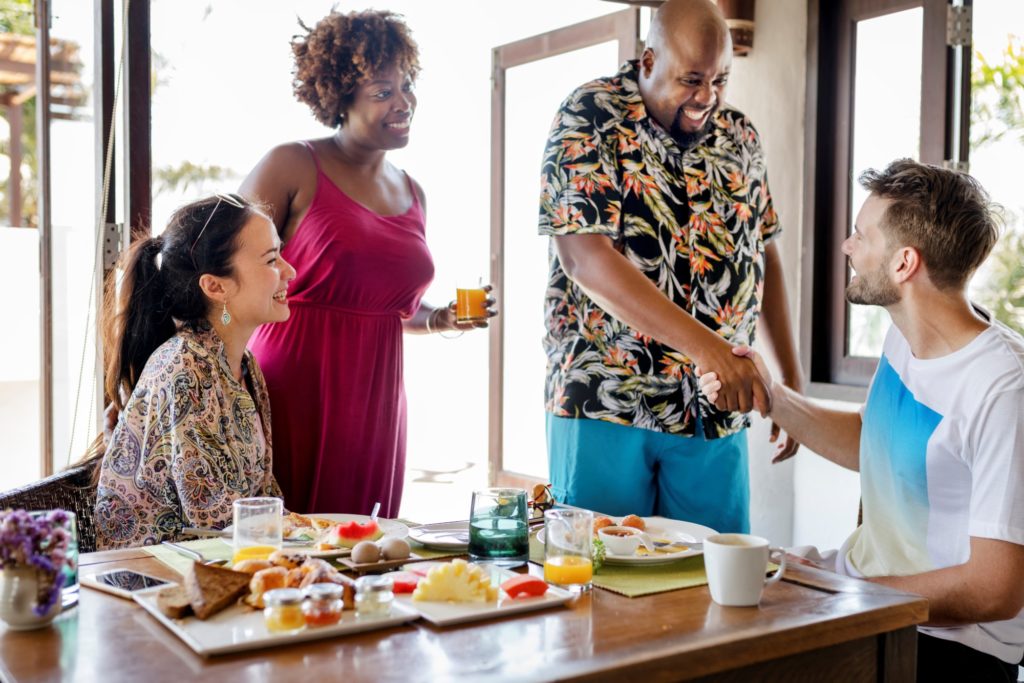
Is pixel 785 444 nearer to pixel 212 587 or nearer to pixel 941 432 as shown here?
pixel 941 432

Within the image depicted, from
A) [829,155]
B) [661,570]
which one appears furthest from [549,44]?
[661,570]

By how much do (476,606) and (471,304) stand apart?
1329 mm

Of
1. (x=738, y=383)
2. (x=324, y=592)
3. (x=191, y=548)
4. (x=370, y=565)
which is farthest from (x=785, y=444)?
(x=324, y=592)

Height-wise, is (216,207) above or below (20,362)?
above

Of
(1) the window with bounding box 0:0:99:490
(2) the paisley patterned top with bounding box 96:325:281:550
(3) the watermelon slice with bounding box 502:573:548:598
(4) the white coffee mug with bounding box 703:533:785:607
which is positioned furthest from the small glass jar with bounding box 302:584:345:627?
(1) the window with bounding box 0:0:99:490

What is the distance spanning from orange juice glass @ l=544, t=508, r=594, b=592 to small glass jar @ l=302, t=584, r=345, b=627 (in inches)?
12.2

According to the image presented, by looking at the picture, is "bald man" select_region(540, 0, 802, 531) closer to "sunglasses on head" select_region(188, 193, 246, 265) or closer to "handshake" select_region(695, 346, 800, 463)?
"handshake" select_region(695, 346, 800, 463)

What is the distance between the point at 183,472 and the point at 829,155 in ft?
8.73

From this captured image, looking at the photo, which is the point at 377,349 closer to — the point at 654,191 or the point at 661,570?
the point at 654,191

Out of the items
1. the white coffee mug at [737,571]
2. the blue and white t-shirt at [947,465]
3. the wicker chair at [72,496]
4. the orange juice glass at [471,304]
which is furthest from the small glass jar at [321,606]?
the orange juice glass at [471,304]

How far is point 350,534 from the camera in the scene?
1498mm

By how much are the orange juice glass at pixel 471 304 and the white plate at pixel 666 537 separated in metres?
0.92

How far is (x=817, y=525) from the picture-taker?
363 centimetres

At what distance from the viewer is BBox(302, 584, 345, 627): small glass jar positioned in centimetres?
113
